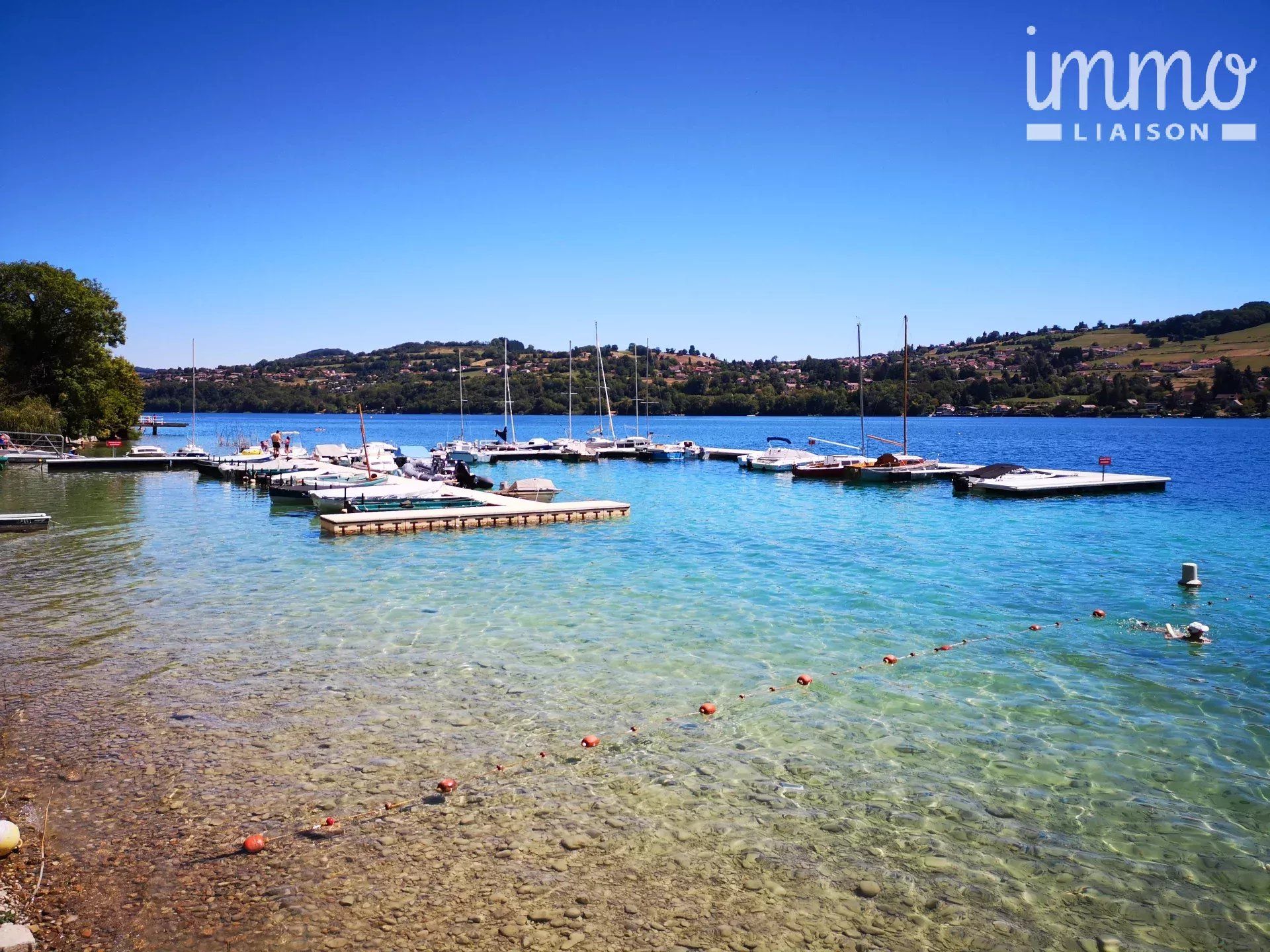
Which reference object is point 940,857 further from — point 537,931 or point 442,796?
point 442,796

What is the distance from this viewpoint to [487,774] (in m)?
8.59

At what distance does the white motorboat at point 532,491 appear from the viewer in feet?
113

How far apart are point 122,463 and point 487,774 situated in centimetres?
5401

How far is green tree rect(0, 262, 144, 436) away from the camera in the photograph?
60.8 m

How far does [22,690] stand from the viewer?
428 inches

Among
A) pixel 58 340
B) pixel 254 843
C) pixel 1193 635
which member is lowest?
pixel 1193 635

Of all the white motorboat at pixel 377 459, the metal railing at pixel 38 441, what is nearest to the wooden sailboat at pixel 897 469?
the white motorboat at pixel 377 459

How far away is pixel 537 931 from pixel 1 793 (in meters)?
5.33

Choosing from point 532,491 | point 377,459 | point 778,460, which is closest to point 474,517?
point 532,491

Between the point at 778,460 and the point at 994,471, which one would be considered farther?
the point at 778,460

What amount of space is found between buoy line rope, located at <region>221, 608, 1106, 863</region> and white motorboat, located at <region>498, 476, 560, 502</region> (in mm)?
22560

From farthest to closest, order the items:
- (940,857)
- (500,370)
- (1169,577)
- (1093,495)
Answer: (500,370), (1093,495), (1169,577), (940,857)

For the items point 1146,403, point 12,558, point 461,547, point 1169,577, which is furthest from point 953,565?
point 1146,403

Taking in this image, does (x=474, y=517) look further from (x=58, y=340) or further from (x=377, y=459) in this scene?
(x=58, y=340)
